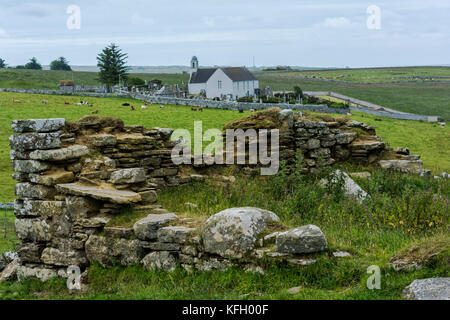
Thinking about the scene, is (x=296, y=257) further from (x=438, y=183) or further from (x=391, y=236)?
(x=438, y=183)

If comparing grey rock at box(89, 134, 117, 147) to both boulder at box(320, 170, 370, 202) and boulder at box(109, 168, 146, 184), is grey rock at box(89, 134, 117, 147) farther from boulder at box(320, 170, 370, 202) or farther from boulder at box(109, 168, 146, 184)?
boulder at box(320, 170, 370, 202)

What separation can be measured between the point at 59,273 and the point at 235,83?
72873 millimetres

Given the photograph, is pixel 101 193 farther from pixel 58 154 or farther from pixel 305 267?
pixel 305 267

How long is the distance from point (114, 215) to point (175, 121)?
2925 cm

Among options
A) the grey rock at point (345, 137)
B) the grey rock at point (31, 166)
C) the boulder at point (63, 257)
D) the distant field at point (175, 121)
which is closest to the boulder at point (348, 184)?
the grey rock at point (345, 137)

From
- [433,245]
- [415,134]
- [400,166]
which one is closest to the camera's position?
[433,245]

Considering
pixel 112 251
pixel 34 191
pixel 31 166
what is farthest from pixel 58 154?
pixel 112 251

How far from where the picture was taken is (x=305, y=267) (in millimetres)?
9070

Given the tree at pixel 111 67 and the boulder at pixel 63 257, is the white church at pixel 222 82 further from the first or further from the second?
the boulder at pixel 63 257

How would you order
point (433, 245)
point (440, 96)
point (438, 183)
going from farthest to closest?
point (440, 96) → point (438, 183) → point (433, 245)

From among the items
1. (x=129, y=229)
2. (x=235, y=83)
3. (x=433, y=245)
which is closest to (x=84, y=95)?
(x=235, y=83)

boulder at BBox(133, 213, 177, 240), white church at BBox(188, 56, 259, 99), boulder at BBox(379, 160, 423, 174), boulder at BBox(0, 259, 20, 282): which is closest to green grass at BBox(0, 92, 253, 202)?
boulder at BBox(379, 160, 423, 174)

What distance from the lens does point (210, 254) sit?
32.8 feet

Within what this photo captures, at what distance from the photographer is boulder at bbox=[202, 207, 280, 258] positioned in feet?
31.7
